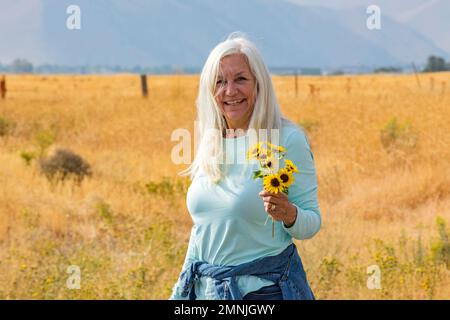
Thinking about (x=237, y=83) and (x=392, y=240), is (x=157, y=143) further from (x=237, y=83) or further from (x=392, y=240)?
(x=237, y=83)

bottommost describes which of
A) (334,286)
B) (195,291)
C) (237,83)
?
(334,286)

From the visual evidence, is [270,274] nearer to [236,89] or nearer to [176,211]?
[236,89]

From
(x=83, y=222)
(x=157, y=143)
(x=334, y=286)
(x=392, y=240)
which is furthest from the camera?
(x=157, y=143)

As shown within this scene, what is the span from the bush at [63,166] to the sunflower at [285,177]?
7245 millimetres

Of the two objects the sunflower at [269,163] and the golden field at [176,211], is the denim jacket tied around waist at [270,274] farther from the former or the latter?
the golden field at [176,211]

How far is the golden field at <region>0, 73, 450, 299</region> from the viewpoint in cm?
539

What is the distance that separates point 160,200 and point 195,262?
534 cm

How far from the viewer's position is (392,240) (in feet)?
21.3

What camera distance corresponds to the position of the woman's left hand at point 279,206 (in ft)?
7.14

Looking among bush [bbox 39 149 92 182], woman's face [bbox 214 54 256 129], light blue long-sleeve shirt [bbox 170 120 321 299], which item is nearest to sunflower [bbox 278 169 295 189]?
light blue long-sleeve shirt [bbox 170 120 321 299]

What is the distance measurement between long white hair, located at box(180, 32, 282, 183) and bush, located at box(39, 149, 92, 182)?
6872mm
